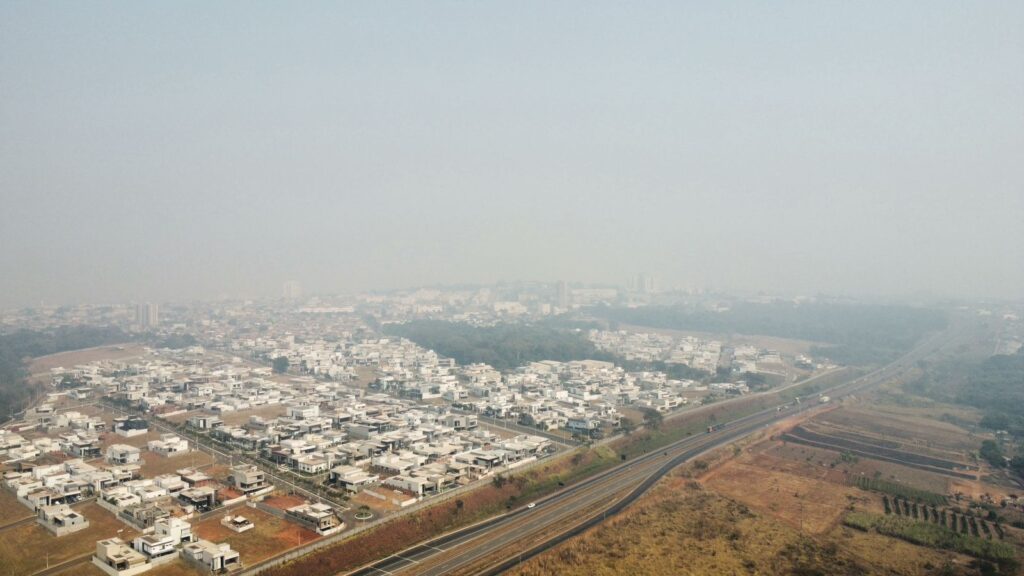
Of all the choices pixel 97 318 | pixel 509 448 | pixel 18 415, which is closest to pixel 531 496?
pixel 509 448

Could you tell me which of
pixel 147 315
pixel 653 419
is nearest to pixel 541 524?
pixel 653 419

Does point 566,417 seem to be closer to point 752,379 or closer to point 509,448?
point 509,448

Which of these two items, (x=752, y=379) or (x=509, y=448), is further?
(x=752, y=379)

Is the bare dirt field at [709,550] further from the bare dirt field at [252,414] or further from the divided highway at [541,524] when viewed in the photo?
the bare dirt field at [252,414]

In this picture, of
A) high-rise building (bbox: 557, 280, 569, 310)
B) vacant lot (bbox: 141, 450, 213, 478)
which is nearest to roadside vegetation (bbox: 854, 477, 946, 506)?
vacant lot (bbox: 141, 450, 213, 478)

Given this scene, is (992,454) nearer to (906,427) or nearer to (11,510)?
(906,427)

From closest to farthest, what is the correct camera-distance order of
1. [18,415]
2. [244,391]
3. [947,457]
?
[947,457] < [18,415] < [244,391]
